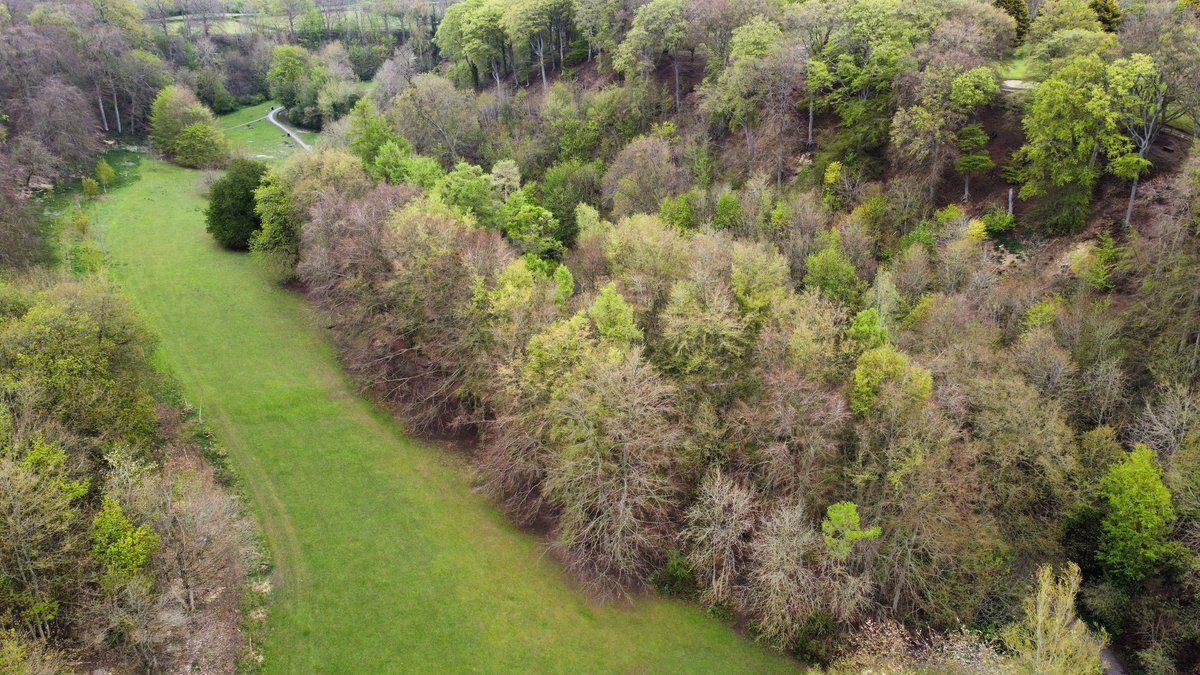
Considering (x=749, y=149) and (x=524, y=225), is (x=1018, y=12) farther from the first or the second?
(x=524, y=225)

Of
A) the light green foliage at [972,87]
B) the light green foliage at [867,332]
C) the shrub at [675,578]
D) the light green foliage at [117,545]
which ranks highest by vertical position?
the light green foliage at [972,87]

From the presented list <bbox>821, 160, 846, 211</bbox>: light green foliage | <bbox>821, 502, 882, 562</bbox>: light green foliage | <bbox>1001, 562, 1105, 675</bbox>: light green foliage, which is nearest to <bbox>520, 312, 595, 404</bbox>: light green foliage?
<bbox>821, 502, 882, 562</bbox>: light green foliage

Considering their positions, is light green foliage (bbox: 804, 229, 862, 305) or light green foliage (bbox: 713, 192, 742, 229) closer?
light green foliage (bbox: 804, 229, 862, 305)

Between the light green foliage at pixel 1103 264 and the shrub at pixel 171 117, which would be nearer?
the light green foliage at pixel 1103 264

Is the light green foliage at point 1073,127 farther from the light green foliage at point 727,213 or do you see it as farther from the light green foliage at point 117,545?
the light green foliage at point 117,545

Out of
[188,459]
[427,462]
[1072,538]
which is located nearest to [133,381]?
[188,459]

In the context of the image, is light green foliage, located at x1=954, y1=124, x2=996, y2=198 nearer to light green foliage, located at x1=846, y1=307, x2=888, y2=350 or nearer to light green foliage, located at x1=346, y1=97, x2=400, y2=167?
light green foliage, located at x1=846, y1=307, x2=888, y2=350

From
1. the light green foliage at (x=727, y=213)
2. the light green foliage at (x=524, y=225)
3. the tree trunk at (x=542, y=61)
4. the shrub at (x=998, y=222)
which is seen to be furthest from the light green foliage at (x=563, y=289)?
the tree trunk at (x=542, y=61)
